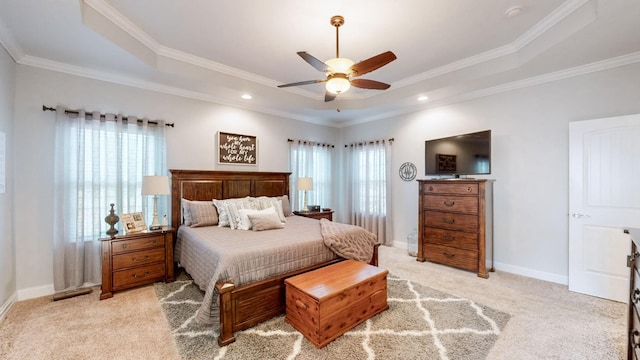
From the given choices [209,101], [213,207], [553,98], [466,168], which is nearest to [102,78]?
[209,101]

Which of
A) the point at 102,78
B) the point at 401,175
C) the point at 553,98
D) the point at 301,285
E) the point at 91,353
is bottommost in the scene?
the point at 91,353

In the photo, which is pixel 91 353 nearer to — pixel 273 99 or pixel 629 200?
pixel 273 99

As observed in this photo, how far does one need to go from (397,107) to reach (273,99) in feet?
6.92

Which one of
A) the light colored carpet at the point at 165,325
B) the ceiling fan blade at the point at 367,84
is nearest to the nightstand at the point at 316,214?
the light colored carpet at the point at 165,325

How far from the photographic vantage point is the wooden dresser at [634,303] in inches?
Result: 57.4

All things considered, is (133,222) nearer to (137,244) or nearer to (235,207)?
(137,244)

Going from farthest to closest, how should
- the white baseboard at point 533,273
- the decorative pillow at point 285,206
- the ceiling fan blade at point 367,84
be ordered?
the decorative pillow at point 285,206, the white baseboard at point 533,273, the ceiling fan blade at point 367,84

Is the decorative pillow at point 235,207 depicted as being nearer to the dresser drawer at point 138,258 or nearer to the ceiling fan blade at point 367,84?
the dresser drawer at point 138,258

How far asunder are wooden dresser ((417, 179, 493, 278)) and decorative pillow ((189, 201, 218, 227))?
3043mm

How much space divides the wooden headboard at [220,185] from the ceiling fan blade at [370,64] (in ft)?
8.67

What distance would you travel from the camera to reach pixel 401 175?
4859mm

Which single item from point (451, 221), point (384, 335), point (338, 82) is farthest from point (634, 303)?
point (338, 82)

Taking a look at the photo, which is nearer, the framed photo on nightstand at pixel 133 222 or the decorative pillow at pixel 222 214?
the framed photo on nightstand at pixel 133 222

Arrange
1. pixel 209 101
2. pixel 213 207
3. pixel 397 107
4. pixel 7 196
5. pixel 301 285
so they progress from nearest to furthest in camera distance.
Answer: pixel 301 285 → pixel 7 196 → pixel 213 207 → pixel 209 101 → pixel 397 107
